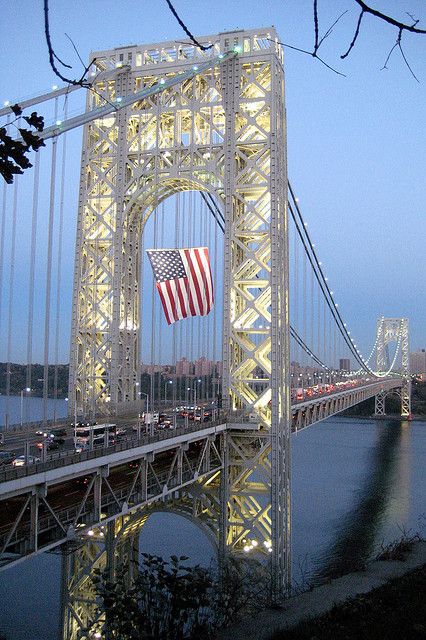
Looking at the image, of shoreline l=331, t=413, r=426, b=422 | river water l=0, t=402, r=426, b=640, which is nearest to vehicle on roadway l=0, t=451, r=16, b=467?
river water l=0, t=402, r=426, b=640

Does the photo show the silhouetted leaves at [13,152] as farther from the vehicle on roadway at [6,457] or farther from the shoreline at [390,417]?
the shoreline at [390,417]

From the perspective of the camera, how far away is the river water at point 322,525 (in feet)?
83.3

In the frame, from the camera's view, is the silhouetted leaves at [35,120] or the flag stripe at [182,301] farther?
the flag stripe at [182,301]

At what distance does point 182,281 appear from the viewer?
23.5m

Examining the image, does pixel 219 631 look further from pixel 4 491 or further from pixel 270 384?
pixel 270 384

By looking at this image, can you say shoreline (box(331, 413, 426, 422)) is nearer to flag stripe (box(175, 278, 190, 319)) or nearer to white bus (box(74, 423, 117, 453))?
flag stripe (box(175, 278, 190, 319))

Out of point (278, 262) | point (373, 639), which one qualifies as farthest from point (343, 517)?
point (373, 639)

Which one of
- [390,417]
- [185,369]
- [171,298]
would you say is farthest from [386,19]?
[390,417]

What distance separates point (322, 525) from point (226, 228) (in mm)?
19703

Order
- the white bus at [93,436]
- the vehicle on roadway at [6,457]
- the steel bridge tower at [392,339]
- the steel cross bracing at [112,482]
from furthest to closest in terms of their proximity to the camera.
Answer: the steel bridge tower at [392,339], the white bus at [93,436], the vehicle on roadway at [6,457], the steel cross bracing at [112,482]

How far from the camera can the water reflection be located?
99.5ft

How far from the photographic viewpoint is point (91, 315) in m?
26.7

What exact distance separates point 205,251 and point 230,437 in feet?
22.3

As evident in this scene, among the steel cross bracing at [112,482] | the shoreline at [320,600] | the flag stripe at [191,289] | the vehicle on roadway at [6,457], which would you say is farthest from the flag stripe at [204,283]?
the shoreline at [320,600]
